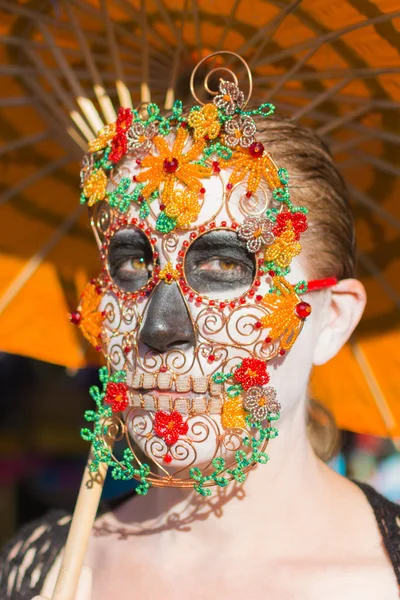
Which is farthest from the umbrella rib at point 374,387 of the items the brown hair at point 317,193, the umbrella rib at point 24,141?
the umbrella rib at point 24,141

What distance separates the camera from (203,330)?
6.54ft

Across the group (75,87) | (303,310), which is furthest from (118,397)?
(75,87)

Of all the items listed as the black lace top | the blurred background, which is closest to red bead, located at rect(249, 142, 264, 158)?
the blurred background

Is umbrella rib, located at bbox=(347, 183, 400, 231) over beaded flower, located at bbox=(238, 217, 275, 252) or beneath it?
over

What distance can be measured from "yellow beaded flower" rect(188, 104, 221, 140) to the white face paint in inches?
4.6

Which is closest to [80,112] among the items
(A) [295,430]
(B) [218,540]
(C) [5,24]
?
(C) [5,24]

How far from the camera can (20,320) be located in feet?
10.1

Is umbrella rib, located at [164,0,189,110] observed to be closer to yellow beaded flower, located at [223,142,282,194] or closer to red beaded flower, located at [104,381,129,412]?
yellow beaded flower, located at [223,142,282,194]

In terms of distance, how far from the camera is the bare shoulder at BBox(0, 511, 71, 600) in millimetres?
2389

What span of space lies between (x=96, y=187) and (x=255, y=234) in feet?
1.77

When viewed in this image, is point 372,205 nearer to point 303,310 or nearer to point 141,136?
point 303,310

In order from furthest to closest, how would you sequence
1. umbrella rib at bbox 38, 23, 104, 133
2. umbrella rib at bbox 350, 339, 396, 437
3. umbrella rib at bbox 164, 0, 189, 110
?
umbrella rib at bbox 350, 339, 396, 437 → umbrella rib at bbox 38, 23, 104, 133 → umbrella rib at bbox 164, 0, 189, 110

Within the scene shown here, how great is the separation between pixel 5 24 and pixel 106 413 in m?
1.37

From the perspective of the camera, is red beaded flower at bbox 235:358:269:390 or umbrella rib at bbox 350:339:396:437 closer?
red beaded flower at bbox 235:358:269:390
